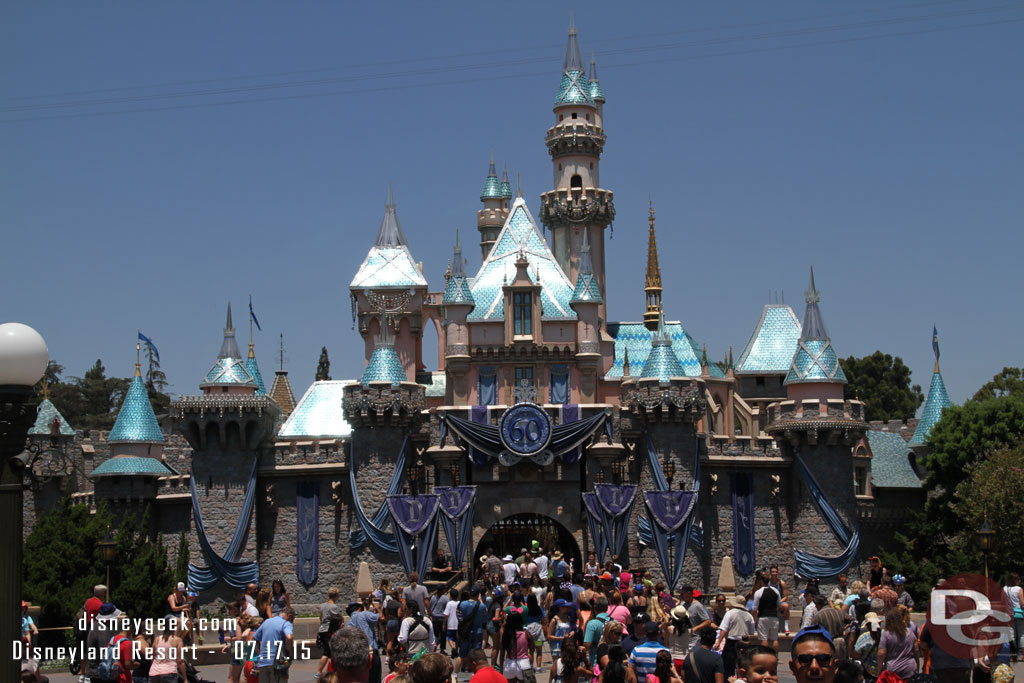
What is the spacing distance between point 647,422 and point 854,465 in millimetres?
7506

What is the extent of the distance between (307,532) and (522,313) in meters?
8.83

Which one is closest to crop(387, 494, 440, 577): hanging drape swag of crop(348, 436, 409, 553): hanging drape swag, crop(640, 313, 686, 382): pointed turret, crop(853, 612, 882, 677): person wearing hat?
crop(348, 436, 409, 553): hanging drape swag

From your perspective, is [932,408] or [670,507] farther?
[932,408]

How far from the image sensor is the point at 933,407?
43406 millimetres

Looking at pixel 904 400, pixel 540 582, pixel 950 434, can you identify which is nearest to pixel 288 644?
pixel 540 582

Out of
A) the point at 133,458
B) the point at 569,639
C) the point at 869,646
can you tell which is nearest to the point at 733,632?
the point at 869,646

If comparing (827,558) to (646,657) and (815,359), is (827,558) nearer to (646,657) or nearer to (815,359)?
(815,359)

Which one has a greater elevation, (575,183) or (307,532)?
(575,183)

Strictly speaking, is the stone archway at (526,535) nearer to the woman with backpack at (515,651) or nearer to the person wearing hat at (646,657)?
the woman with backpack at (515,651)

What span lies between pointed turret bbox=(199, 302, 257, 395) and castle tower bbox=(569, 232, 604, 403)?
30.9 ft

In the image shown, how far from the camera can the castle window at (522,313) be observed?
41312mm

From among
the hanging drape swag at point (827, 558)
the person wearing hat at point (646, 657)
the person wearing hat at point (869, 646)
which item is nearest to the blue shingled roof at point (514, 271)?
the hanging drape swag at point (827, 558)

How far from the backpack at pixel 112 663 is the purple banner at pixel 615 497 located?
21162 millimetres
